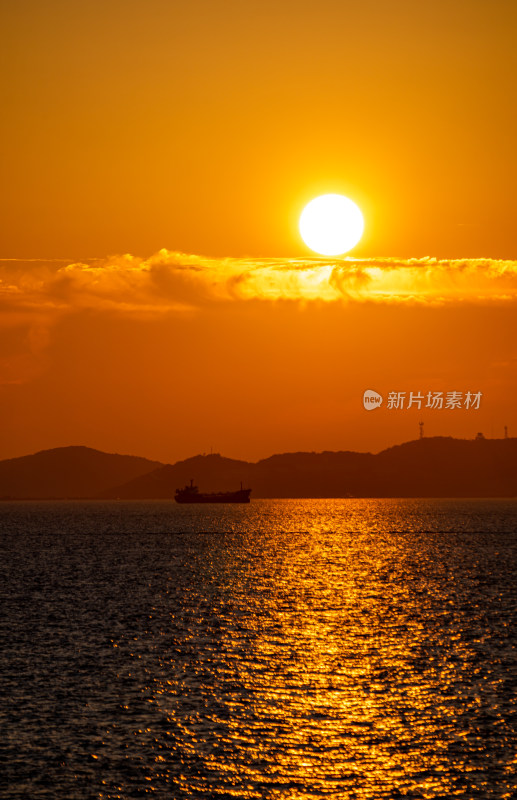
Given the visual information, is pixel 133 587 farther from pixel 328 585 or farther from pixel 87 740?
pixel 87 740

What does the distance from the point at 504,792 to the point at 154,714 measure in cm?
1949

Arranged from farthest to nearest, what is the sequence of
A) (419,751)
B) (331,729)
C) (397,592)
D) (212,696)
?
(397,592) → (212,696) → (331,729) → (419,751)

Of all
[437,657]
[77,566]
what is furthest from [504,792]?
[77,566]

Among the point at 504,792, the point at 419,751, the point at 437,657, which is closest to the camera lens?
the point at 504,792

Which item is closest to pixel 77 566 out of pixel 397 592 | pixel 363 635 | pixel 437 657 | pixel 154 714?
pixel 397 592

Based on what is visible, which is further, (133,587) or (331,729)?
(133,587)

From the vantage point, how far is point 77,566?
154 metres

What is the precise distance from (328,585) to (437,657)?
186 feet

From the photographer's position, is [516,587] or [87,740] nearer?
[87,740]

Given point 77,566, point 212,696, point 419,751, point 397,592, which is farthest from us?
point 77,566

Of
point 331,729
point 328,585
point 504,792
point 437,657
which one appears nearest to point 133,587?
point 328,585

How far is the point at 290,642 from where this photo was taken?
7569cm

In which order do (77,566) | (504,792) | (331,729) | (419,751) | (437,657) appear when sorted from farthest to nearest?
1. (77,566)
2. (437,657)
3. (331,729)
4. (419,751)
5. (504,792)

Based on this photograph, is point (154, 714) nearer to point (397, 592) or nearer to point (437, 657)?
point (437, 657)
